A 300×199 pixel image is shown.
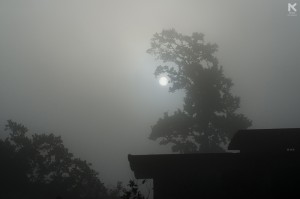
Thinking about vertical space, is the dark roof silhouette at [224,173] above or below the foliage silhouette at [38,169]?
below

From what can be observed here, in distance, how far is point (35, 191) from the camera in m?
38.4

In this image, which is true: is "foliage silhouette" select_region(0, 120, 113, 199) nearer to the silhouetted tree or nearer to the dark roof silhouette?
the silhouetted tree

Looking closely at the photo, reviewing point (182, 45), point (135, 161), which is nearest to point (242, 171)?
point (135, 161)

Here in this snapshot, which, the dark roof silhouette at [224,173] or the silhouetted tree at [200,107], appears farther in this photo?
the silhouetted tree at [200,107]

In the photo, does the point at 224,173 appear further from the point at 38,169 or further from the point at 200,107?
the point at 38,169

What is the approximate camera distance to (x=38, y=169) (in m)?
40.3

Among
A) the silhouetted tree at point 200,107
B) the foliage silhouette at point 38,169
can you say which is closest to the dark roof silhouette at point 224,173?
the silhouetted tree at point 200,107

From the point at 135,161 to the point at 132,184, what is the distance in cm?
148

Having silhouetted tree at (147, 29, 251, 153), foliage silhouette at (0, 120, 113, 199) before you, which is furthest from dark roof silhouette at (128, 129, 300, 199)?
foliage silhouette at (0, 120, 113, 199)

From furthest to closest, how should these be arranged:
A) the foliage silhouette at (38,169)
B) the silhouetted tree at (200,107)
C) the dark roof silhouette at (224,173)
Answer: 1. the foliage silhouette at (38,169)
2. the silhouetted tree at (200,107)
3. the dark roof silhouette at (224,173)

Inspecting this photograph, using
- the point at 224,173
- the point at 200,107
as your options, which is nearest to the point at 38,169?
the point at 200,107

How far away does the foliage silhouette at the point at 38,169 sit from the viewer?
38.8m

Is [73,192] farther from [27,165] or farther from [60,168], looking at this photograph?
[27,165]

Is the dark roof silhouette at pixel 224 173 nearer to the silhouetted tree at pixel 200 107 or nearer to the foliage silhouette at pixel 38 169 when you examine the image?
the silhouetted tree at pixel 200 107
